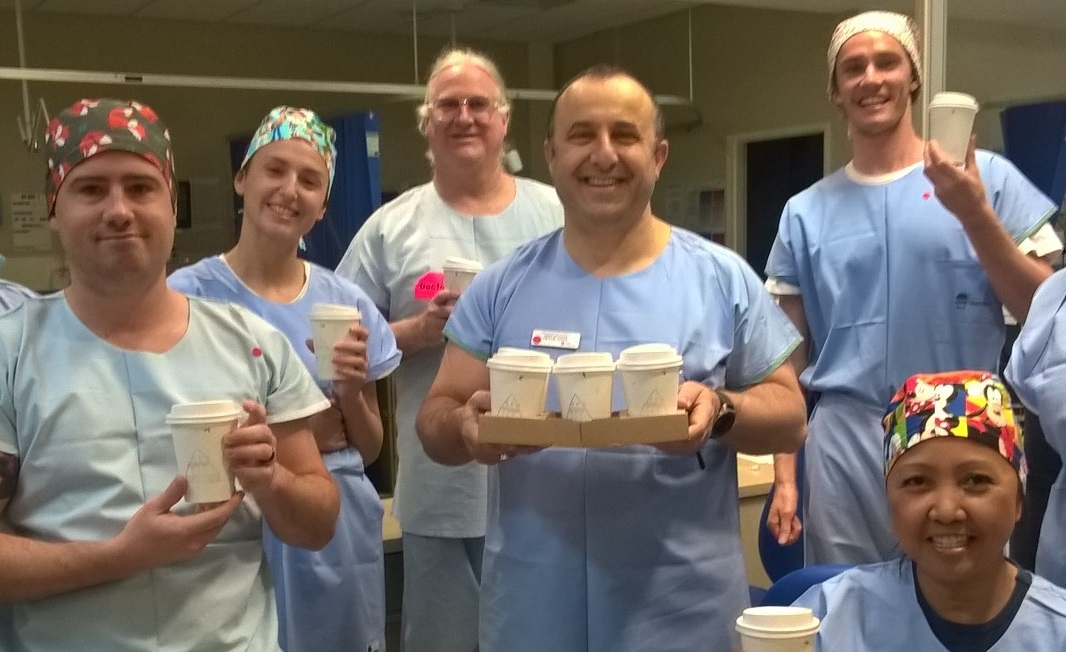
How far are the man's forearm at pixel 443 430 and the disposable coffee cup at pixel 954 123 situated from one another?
1100mm

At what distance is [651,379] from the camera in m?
1.51

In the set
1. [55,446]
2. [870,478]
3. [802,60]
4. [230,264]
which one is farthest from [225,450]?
[802,60]

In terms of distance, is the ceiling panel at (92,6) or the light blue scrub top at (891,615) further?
the ceiling panel at (92,6)

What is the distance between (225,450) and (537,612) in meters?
0.62

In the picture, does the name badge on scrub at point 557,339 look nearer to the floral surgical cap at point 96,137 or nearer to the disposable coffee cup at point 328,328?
the disposable coffee cup at point 328,328

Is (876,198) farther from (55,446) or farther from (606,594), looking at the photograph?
(55,446)

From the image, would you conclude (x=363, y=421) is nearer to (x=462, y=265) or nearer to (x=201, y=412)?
(x=462, y=265)

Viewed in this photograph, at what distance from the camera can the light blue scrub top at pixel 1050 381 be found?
1.58 metres

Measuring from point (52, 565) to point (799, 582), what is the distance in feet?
3.65

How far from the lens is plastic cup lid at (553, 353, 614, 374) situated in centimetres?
153

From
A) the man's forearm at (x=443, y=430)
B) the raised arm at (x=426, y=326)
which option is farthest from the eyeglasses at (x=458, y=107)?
the man's forearm at (x=443, y=430)

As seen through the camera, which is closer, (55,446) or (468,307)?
(55,446)

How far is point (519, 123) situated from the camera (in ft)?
21.6

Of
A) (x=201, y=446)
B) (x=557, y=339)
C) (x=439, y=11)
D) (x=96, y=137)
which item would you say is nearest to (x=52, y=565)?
(x=201, y=446)
